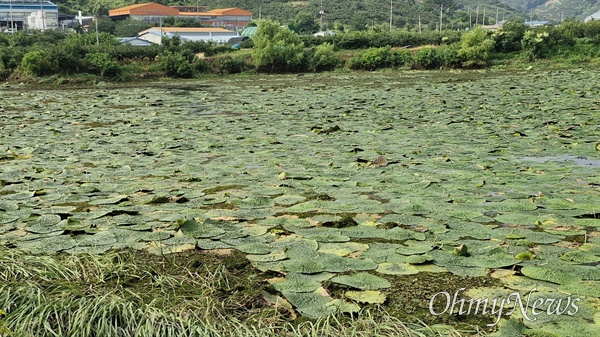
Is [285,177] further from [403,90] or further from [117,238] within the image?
[403,90]

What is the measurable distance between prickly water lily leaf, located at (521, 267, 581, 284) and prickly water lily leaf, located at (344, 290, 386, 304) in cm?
77

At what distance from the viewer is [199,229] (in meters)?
3.70

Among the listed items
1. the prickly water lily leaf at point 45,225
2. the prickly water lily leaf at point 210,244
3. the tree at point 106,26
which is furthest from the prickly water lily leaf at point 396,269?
the tree at point 106,26

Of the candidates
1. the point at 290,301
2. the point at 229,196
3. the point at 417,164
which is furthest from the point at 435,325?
the point at 417,164

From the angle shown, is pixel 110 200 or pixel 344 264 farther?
pixel 110 200

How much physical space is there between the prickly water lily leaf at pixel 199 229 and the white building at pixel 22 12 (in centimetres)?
5592

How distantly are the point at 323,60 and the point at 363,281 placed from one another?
24915mm

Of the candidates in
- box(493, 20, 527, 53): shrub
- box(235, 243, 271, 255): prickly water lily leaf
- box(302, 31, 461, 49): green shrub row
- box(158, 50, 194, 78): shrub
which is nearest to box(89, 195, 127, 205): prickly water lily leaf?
box(235, 243, 271, 255): prickly water lily leaf

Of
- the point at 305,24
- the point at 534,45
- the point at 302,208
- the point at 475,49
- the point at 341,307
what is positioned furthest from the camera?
the point at 305,24

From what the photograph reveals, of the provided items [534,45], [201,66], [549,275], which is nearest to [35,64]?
[201,66]

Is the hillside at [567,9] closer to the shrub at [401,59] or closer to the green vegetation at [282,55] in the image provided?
the green vegetation at [282,55]

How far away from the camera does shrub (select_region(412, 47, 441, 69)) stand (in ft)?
86.9

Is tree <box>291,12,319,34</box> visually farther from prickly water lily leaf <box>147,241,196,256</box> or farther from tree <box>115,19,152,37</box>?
prickly water lily leaf <box>147,241,196,256</box>

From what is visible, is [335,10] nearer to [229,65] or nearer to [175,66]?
[229,65]
